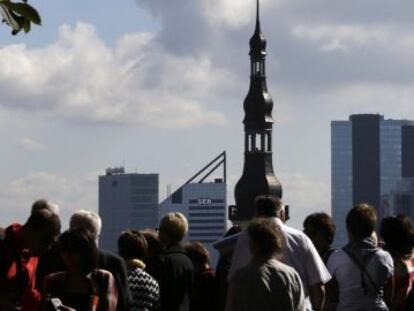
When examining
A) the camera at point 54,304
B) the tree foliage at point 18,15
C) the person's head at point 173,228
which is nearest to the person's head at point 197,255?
the person's head at point 173,228

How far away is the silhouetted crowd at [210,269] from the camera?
459 inches

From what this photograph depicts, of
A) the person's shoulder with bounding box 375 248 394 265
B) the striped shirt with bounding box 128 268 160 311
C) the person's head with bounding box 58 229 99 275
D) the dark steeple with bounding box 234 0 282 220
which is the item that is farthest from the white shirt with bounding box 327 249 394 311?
the dark steeple with bounding box 234 0 282 220

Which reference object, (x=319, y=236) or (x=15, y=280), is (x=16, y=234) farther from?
(x=319, y=236)

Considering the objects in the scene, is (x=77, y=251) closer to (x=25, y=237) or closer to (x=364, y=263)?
(x=25, y=237)

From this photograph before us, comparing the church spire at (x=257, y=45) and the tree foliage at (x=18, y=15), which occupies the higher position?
the church spire at (x=257, y=45)

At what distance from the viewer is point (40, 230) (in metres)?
11.6

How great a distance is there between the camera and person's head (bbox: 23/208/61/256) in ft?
37.7

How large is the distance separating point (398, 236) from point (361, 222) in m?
0.56

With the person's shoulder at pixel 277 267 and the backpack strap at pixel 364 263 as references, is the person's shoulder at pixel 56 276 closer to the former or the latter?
the person's shoulder at pixel 277 267

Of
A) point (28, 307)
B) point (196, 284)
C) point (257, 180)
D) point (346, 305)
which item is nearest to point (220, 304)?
point (196, 284)

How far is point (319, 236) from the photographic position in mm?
14602

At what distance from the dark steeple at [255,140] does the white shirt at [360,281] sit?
8295 centimetres

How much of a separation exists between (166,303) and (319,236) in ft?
4.62

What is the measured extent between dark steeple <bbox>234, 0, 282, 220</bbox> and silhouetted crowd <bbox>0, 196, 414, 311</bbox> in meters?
81.5
